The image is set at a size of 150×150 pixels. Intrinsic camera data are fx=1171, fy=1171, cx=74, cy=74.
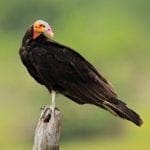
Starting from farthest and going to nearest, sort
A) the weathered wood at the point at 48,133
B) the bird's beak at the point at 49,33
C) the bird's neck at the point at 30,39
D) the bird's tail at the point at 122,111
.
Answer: the bird's neck at the point at 30,39 → the bird's beak at the point at 49,33 → the bird's tail at the point at 122,111 → the weathered wood at the point at 48,133

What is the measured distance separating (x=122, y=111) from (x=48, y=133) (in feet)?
2.07

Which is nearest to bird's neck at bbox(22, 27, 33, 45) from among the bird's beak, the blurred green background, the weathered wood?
the bird's beak

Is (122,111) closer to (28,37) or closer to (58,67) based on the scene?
(58,67)

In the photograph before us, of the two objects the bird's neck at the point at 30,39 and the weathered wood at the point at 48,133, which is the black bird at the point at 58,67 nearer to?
the bird's neck at the point at 30,39

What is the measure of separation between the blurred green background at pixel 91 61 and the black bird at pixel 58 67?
11.6 meters

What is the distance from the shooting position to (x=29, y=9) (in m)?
29.6

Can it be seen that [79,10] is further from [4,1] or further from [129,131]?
[129,131]

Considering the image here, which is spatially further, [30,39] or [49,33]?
[30,39]

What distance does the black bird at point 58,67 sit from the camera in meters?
7.94

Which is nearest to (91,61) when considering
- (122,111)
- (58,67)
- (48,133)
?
(58,67)

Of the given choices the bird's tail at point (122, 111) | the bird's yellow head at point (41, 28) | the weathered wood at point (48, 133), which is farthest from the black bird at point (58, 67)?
the weathered wood at point (48, 133)

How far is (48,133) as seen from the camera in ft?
23.7

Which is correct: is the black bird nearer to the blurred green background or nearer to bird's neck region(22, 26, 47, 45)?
bird's neck region(22, 26, 47, 45)

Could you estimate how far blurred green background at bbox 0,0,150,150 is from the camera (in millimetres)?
22609
